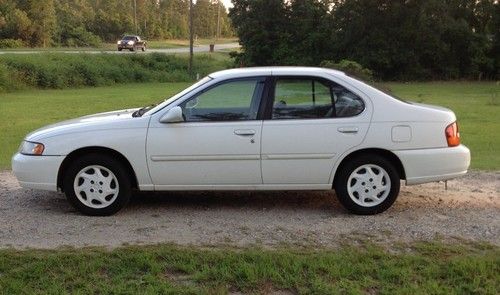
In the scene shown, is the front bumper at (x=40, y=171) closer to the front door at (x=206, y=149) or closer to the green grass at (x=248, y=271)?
the front door at (x=206, y=149)

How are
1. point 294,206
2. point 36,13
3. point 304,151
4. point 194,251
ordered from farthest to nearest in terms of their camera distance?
point 36,13 < point 294,206 < point 304,151 < point 194,251

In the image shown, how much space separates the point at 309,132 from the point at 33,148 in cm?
280

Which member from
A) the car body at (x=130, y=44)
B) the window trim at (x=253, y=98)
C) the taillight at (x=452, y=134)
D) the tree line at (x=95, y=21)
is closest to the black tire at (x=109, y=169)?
the window trim at (x=253, y=98)

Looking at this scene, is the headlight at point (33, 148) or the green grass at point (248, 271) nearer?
the green grass at point (248, 271)

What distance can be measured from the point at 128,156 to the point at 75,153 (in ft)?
1.85

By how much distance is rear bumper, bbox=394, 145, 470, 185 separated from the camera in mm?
6020

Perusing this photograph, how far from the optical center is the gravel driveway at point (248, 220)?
5.31 meters

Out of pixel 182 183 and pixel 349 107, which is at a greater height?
pixel 349 107

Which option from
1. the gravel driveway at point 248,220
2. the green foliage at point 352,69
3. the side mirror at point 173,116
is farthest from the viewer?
the green foliage at point 352,69

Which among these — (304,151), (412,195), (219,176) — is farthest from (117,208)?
(412,195)

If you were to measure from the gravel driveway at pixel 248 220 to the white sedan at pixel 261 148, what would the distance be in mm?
298

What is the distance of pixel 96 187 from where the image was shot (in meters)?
6.09

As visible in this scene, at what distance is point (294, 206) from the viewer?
654 centimetres

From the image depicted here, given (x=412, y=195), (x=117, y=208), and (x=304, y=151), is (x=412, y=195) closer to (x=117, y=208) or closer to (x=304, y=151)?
(x=304, y=151)
